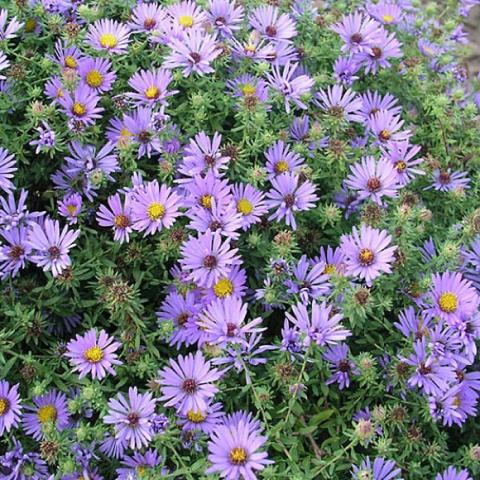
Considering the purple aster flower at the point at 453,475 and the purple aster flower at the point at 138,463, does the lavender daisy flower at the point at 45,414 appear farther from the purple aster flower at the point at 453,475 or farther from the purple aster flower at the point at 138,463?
the purple aster flower at the point at 453,475

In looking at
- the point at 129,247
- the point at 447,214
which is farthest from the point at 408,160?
the point at 129,247

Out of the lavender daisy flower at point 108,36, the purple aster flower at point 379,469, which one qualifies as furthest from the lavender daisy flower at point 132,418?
the lavender daisy flower at point 108,36

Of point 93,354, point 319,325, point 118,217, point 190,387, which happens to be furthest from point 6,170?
point 319,325

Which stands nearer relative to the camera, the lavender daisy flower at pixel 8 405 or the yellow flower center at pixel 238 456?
the yellow flower center at pixel 238 456

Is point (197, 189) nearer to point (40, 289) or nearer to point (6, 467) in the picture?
point (40, 289)

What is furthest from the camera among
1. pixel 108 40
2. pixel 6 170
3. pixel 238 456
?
pixel 108 40

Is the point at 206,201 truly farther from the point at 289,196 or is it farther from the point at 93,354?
the point at 93,354

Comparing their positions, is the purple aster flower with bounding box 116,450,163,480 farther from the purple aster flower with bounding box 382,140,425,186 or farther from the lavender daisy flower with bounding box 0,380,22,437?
the purple aster flower with bounding box 382,140,425,186
